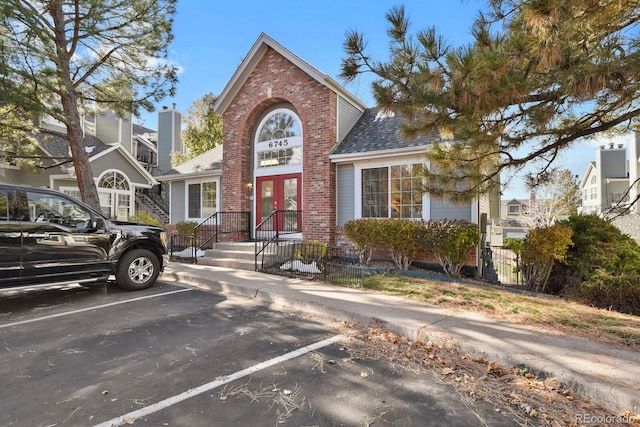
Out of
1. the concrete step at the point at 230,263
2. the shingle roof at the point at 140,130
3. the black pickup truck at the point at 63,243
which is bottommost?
the concrete step at the point at 230,263

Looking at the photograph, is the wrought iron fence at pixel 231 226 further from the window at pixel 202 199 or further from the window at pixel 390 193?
the window at pixel 390 193

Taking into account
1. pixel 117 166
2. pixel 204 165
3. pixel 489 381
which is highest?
pixel 117 166

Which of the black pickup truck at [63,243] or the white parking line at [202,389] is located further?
the black pickup truck at [63,243]

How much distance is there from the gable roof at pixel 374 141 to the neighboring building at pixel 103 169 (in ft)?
33.0

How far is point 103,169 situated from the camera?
17.2 meters

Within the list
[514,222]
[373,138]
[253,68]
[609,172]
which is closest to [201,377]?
[373,138]

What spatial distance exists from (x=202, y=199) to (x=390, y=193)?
8.07m

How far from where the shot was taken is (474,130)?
497cm

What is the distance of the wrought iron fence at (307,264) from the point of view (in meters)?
7.21

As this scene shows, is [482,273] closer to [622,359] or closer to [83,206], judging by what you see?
[622,359]

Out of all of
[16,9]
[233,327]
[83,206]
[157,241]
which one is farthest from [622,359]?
[16,9]

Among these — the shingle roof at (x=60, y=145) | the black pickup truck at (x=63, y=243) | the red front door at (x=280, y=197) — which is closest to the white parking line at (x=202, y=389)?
the black pickup truck at (x=63, y=243)

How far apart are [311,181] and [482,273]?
568 centimetres

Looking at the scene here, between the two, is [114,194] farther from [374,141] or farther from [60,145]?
[374,141]
